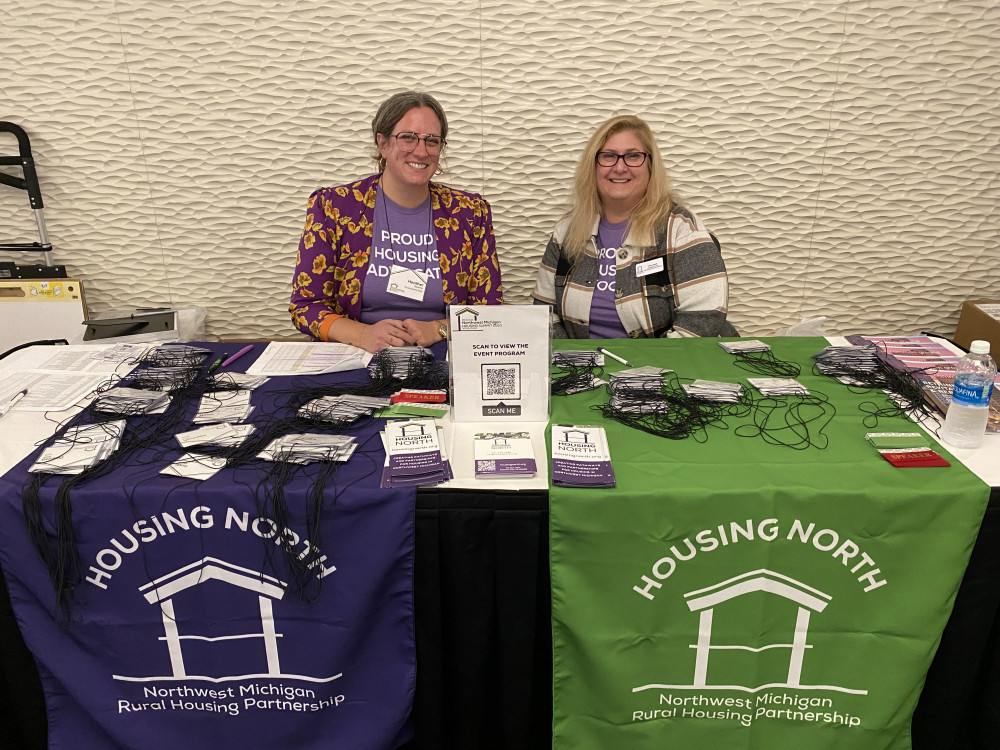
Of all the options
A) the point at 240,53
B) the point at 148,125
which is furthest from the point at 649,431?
the point at 148,125

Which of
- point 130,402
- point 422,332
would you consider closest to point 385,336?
point 422,332

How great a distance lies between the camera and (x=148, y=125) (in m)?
3.09

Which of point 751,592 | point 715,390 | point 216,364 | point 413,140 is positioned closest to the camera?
point 751,592

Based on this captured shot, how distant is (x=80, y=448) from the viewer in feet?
4.41

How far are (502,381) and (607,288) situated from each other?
3.03 ft

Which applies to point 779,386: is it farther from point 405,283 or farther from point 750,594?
point 405,283

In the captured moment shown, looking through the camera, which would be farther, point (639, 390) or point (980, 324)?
point (980, 324)

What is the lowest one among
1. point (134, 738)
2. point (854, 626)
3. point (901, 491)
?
point (134, 738)

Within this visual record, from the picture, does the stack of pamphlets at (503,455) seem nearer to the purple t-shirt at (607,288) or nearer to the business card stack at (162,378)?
the business card stack at (162,378)

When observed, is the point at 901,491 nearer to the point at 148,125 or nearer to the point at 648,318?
the point at 648,318

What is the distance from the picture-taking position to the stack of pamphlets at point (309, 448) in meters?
1.31

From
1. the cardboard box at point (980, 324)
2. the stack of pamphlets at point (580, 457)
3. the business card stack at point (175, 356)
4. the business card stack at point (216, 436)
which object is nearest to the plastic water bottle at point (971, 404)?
the stack of pamphlets at point (580, 457)

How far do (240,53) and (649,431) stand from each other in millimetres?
2638

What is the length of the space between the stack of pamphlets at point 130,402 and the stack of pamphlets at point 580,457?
907 mm
